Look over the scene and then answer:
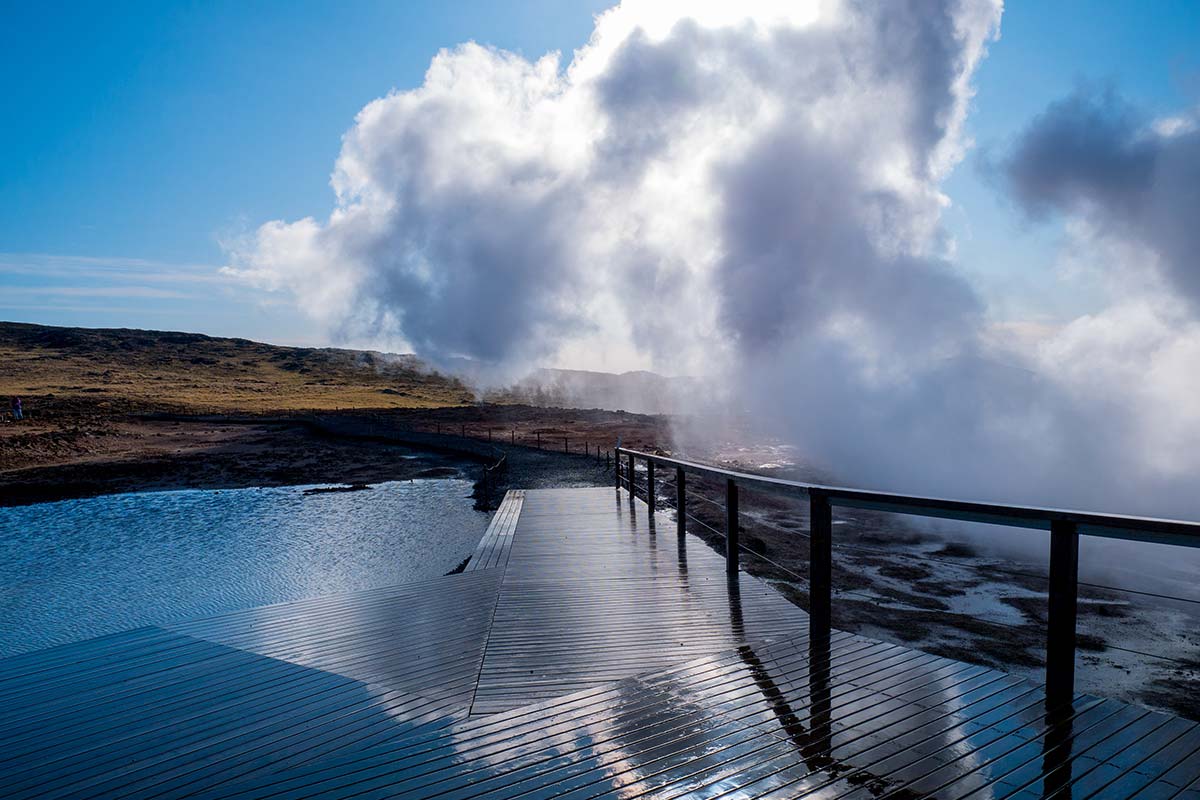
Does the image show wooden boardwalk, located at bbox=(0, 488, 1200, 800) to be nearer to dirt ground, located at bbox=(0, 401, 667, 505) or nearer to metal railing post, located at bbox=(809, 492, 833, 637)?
metal railing post, located at bbox=(809, 492, 833, 637)

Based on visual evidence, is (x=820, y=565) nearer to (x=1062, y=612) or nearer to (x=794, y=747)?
(x=1062, y=612)

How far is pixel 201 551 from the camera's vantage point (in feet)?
43.7

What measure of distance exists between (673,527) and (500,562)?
2738 mm

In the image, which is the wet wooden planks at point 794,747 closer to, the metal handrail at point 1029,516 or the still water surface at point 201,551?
the metal handrail at point 1029,516

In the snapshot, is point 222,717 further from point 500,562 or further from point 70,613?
point 70,613

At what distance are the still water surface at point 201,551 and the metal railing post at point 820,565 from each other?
20.6 ft

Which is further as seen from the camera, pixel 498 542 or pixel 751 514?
pixel 751 514

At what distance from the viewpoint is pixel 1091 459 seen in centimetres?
2322

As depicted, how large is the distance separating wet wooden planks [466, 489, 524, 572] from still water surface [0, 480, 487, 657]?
204 centimetres

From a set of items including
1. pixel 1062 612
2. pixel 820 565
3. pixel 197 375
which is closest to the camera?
pixel 1062 612

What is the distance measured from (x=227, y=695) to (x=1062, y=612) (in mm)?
4122

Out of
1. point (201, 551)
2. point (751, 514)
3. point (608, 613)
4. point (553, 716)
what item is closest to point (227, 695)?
point (553, 716)

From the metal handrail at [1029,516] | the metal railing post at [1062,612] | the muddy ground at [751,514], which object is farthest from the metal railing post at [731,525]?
the metal railing post at [1062,612]

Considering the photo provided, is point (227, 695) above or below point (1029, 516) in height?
below
